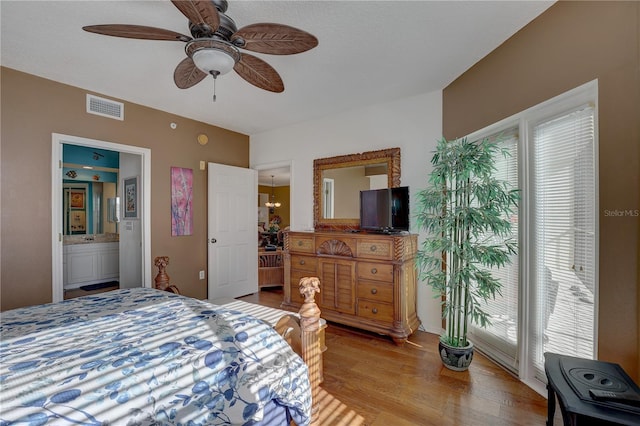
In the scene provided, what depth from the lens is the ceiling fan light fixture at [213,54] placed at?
169 cm

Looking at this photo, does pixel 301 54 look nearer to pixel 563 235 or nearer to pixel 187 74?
pixel 187 74

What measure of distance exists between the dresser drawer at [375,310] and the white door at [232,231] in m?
2.22

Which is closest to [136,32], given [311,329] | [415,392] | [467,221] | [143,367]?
[143,367]

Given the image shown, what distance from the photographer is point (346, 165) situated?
147 inches

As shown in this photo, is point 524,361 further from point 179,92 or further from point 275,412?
point 179,92

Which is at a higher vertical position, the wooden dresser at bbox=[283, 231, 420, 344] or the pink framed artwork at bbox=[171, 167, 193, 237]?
the pink framed artwork at bbox=[171, 167, 193, 237]

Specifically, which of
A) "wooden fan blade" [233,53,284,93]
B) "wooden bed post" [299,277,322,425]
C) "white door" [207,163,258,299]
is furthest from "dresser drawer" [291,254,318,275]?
"wooden fan blade" [233,53,284,93]

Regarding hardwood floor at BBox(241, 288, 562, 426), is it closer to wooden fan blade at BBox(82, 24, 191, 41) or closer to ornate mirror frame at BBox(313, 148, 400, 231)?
ornate mirror frame at BBox(313, 148, 400, 231)

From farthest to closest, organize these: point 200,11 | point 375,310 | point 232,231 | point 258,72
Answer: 1. point 232,231
2. point 375,310
3. point 258,72
4. point 200,11

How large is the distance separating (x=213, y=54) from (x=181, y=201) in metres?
2.65

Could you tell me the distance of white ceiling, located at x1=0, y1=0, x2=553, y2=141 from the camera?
1.87m

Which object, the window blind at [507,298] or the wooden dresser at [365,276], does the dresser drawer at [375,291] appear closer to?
the wooden dresser at [365,276]

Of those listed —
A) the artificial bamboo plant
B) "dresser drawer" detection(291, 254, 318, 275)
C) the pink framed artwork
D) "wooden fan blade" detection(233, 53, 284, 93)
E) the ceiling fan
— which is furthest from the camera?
the pink framed artwork

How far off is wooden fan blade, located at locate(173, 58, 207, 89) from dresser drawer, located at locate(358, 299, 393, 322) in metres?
2.58
